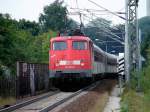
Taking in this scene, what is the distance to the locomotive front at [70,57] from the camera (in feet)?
104

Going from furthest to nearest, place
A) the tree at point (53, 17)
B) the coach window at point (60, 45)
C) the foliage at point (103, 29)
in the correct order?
the tree at point (53, 17) → the foliage at point (103, 29) → the coach window at point (60, 45)

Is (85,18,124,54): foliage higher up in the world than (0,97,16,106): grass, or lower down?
higher up

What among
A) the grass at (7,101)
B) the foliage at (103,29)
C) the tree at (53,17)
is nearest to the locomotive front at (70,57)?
the grass at (7,101)

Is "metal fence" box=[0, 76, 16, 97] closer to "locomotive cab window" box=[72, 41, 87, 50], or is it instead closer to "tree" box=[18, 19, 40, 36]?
"locomotive cab window" box=[72, 41, 87, 50]

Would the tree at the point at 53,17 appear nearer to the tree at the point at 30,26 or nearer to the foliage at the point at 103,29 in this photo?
the foliage at the point at 103,29

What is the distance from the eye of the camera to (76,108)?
2012 cm

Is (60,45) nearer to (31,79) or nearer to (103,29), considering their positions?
(31,79)

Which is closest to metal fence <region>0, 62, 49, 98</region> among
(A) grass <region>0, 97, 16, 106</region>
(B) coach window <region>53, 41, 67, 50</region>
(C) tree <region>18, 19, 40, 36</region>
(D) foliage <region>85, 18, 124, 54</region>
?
(A) grass <region>0, 97, 16, 106</region>

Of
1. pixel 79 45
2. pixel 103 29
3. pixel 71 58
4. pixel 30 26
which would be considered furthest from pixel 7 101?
pixel 30 26

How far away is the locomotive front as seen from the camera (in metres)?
31.7

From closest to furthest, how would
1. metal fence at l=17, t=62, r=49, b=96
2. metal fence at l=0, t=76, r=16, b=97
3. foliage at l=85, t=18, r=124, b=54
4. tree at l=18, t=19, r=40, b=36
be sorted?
metal fence at l=0, t=76, r=16, b=97
metal fence at l=17, t=62, r=49, b=96
foliage at l=85, t=18, r=124, b=54
tree at l=18, t=19, r=40, b=36

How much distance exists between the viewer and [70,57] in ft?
106

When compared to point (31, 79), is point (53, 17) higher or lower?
higher

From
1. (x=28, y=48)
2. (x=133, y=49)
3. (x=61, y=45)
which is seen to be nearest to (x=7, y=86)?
(x=61, y=45)
